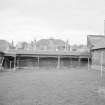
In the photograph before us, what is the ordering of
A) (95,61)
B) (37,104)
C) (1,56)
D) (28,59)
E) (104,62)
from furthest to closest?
(28,59) → (95,61) → (1,56) → (104,62) → (37,104)

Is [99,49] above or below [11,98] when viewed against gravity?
above

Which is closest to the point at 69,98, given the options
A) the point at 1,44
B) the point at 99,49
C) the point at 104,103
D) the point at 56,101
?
the point at 56,101

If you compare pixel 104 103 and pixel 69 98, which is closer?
pixel 104 103

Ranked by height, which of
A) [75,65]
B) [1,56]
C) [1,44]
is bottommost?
[75,65]

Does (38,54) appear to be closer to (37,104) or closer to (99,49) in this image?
(99,49)

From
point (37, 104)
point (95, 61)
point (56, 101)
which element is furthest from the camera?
point (95, 61)

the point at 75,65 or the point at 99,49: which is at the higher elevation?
the point at 99,49

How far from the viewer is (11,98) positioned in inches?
290

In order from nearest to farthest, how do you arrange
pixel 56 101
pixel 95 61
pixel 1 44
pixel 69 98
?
pixel 56 101 < pixel 69 98 < pixel 95 61 < pixel 1 44

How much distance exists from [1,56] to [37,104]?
2151 cm

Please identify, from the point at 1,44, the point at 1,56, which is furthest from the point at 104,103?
the point at 1,44

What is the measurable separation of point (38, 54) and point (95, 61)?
12.0 m

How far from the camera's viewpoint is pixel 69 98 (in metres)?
7.50

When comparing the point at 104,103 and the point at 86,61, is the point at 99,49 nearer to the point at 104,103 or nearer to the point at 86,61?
the point at 86,61
